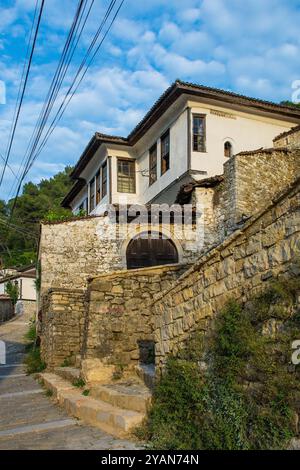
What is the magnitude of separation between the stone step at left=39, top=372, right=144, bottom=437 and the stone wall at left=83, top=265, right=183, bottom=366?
30.5 inches

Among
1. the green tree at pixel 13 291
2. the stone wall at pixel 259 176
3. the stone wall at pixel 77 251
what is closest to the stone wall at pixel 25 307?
the green tree at pixel 13 291

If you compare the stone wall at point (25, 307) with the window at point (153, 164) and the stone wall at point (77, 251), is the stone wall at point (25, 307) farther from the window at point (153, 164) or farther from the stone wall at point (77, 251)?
the stone wall at point (77, 251)

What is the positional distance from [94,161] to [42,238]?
7196 millimetres

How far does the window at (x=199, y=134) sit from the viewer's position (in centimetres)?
1532

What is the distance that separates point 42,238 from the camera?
15.1m

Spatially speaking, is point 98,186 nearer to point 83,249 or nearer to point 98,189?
point 98,189

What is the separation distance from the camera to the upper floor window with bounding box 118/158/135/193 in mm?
19344

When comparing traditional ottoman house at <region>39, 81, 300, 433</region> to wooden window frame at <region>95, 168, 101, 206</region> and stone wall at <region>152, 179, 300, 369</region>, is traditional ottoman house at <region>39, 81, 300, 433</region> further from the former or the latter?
stone wall at <region>152, 179, 300, 369</region>

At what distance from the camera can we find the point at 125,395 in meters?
6.02

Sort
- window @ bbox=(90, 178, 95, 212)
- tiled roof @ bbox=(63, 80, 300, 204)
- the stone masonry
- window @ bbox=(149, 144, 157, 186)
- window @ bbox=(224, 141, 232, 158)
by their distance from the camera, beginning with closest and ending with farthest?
the stone masonry → tiled roof @ bbox=(63, 80, 300, 204) → window @ bbox=(224, 141, 232, 158) → window @ bbox=(149, 144, 157, 186) → window @ bbox=(90, 178, 95, 212)

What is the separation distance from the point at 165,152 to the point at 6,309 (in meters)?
22.1

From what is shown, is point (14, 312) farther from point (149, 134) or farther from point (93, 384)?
point (93, 384)

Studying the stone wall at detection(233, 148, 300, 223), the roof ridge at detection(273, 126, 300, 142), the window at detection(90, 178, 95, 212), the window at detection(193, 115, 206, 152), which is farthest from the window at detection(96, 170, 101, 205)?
the stone wall at detection(233, 148, 300, 223)
